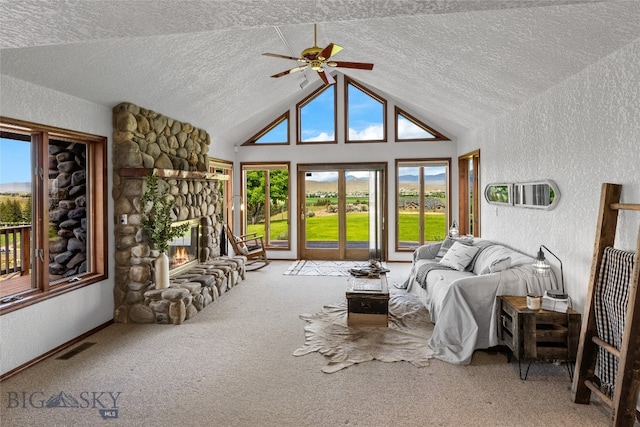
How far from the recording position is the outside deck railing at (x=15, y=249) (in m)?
3.60

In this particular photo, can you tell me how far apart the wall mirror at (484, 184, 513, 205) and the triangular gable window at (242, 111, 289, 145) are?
4264 millimetres

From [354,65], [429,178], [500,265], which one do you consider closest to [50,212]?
[354,65]

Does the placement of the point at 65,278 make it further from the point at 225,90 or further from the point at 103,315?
the point at 225,90

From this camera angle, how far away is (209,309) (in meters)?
5.07

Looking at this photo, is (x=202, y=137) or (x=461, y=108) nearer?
(x=461, y=108)

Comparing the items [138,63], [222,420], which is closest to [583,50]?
[222,420]

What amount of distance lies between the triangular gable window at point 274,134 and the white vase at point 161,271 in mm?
4421

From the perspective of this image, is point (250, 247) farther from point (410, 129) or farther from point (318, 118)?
point (410, 129)

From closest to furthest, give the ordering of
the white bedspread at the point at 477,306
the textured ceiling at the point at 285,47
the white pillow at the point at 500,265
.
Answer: the textured ceiling at the point at 285,47, the white bedspread at the point at 477,306, the white pillow at the point at 500,265

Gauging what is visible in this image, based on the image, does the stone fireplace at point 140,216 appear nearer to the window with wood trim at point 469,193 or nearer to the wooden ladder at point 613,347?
the wooden ladder at point 613,347

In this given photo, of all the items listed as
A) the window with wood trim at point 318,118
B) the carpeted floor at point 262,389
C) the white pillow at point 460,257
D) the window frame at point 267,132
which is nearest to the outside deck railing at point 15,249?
the carpeted floor at point 262,389

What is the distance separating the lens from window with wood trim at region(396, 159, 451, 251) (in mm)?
8195

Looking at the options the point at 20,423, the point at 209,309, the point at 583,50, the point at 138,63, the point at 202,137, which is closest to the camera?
the point at 20,423

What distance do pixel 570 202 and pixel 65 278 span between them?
4752 mm
